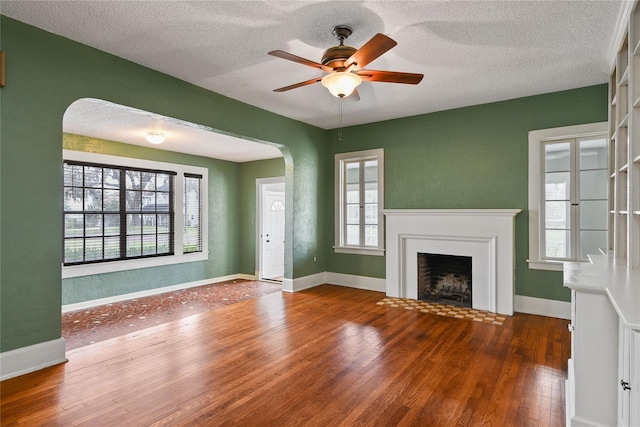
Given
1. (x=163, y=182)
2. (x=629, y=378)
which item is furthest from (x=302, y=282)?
(x=629, y=378)

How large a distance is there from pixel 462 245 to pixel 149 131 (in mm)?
4764

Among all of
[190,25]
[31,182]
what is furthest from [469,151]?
[31,182]

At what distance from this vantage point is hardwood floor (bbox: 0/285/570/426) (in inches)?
85.9

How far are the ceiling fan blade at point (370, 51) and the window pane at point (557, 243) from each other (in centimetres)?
339

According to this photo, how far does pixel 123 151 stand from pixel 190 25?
3937 mm

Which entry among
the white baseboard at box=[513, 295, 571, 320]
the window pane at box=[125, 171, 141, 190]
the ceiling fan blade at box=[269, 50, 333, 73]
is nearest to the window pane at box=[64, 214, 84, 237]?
the window pane at box=[125, 171, 141, 190]

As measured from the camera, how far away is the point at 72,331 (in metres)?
3.94

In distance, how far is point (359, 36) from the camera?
2.91 metres

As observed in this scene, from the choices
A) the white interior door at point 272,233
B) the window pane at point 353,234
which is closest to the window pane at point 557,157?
the window pane at point 353,234

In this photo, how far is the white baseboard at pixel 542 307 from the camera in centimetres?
420

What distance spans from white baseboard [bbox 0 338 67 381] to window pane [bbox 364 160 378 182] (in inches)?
177

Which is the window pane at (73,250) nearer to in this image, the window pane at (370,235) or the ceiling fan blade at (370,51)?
the window pane at (370,235)

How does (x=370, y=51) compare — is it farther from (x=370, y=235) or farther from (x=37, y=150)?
(x=370, y=235)

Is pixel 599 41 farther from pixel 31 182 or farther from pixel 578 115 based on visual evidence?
pixel 31 182
